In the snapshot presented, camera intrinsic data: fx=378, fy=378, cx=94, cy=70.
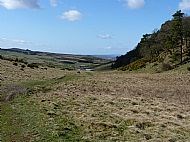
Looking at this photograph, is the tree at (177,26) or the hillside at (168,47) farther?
the hillside at (168,47)

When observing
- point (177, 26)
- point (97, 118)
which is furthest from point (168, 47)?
point (97, 118)

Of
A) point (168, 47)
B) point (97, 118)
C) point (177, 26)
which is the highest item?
point (177, 26)

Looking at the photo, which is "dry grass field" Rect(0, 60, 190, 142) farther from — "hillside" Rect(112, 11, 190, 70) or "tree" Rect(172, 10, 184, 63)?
"tree" Rect(172, 10, 184, 63)

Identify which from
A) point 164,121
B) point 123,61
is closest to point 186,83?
point 164,121

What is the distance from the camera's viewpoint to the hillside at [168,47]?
272 ft

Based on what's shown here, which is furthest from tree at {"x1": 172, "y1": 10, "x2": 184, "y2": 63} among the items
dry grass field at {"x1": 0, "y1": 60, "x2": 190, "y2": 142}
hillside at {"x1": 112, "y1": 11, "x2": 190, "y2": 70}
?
dry grass field at {"x1": 0, "y1": 60, "x2": 190, "y2": 142}

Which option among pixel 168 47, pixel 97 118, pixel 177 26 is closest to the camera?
pixel 97 118

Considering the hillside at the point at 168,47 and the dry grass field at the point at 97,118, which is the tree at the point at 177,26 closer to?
the hillside at the point at 168,47

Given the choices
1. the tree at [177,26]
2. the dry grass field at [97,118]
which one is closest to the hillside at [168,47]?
the tree at [177,26]

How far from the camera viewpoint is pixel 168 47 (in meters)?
93.8

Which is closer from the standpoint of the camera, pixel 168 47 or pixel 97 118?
pixel 97 118

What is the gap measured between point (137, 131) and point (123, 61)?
6660 inches

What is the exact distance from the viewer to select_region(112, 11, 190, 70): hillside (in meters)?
82.9

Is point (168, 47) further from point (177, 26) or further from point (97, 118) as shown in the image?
point (97, 118)
